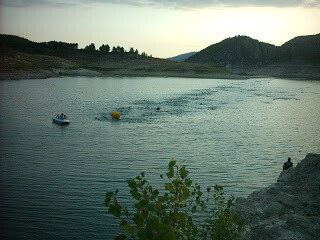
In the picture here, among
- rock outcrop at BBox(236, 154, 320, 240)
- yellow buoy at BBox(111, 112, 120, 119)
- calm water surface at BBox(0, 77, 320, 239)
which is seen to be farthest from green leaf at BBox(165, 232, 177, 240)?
yellow buoy at BBox(111, 112, 120, 119)

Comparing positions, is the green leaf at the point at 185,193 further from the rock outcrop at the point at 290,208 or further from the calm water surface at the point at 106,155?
the calm water surface at the point at 106,155

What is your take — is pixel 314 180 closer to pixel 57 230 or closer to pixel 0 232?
pixel 57 230

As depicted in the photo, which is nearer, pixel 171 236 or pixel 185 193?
pixel 171 236

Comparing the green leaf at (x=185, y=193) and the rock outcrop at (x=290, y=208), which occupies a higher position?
the green leaf at (x=185, y=193)

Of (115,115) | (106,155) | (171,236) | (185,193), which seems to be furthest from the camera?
(115,115)

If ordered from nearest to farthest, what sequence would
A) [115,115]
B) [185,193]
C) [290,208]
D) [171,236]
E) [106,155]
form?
[171,236] → [185,193] → [290,208] → [106,155] → [115,115]

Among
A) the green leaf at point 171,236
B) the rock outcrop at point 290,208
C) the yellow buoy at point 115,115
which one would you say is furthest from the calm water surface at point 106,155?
the green leaf at point 171,236

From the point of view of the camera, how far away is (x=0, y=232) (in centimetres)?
1644

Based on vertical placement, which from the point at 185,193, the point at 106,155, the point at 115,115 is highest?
the point at 185,193

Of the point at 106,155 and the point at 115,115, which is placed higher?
the point at 115,115

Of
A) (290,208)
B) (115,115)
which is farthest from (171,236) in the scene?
(115,115)

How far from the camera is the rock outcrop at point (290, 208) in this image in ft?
37.8

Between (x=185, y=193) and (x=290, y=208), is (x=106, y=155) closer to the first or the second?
(x=290, y=208)

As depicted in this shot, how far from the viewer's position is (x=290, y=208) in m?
14.2
